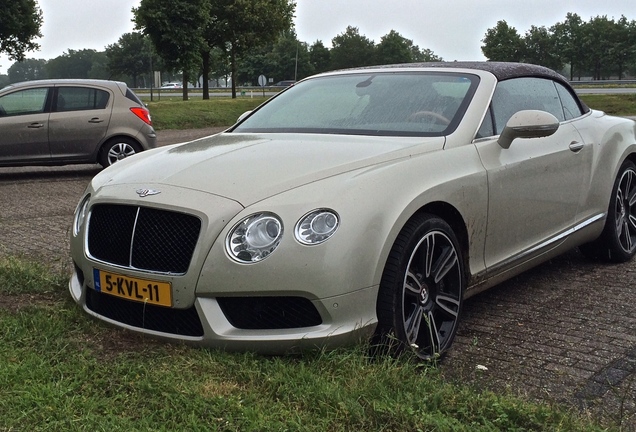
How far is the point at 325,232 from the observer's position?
→ 346cm

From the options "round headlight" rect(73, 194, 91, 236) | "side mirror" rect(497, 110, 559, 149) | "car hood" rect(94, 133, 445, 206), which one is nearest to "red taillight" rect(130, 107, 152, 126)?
"car hood" rect(94, 133, 445, 206)

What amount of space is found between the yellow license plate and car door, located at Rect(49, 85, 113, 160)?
30.8 ft

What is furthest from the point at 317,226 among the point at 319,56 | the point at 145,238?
the point at 319,56

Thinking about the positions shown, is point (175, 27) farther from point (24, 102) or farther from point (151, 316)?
point (151, 316)

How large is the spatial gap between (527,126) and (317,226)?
1724 millimetres

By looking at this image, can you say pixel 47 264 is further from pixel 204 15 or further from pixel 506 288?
pixel 204 15

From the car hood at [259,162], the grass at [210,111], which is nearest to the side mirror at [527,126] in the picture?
the car hood at [259,162]

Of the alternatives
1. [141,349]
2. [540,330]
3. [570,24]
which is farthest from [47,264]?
[570,24]

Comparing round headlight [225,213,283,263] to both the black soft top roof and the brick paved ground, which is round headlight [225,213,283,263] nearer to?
the brick paved ground

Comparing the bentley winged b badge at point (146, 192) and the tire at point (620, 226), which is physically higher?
the bentley winged b badge at point (146, 192)

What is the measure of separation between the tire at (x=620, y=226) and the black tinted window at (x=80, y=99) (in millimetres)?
9016

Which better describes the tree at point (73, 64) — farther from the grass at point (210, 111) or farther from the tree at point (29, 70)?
the grass at point (210, 111)

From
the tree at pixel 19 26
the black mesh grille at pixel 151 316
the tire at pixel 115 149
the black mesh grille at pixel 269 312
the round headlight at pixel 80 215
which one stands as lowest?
the tire at pixel 115 149

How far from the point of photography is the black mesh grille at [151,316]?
363cm
